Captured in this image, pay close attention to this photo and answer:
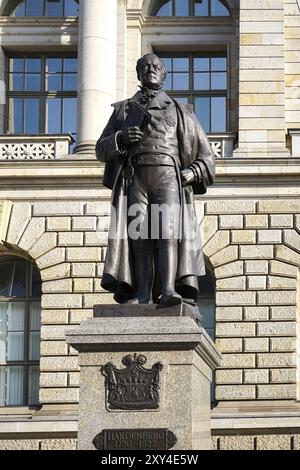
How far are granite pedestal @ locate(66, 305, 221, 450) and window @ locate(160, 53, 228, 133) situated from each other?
20123mm

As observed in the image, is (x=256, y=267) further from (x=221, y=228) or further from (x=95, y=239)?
(x=95, y=239)

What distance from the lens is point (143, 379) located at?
51.0 feet

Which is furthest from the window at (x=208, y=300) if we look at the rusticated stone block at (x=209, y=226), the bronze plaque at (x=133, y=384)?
the bronze plaque at (x=133, y=384)

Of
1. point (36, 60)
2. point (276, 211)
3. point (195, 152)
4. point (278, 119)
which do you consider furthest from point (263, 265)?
point (195, 152)

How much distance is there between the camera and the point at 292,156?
108 feet

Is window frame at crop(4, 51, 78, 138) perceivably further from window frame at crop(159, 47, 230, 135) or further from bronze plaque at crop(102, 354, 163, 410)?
bronze plaque at crop(102, 354, 163, 410)

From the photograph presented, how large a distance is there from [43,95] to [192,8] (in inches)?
156

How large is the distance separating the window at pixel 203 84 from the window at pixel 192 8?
96 cm

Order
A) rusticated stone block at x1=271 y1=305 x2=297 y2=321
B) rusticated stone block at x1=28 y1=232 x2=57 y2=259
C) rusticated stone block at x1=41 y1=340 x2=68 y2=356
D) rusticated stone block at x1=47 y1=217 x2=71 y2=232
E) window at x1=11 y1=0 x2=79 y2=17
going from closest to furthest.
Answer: rusticated stone block at x1=271 y1=305 x2=297 y2=321, rusticated stone block at x1=41 y1=340 x2=68 y2=356, rusticated stone block at x1=28 y1=232 x2=57 y2=259, rusticated stone block at x1=47 y1=217 x2=71 y2=232, window at x1=11 y1=0 x2=79 y2=17

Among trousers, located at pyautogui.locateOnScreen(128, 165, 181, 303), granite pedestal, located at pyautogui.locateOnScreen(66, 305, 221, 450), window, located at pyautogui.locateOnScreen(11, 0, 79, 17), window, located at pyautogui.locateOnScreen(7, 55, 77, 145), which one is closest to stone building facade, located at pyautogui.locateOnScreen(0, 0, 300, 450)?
window, located at pyautogui.locateOnScreen(7, 55, 77, 145)

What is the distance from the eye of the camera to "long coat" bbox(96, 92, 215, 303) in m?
16.4

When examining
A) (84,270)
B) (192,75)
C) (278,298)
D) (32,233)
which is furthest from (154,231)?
(192,75)

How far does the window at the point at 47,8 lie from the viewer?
1421 inches
